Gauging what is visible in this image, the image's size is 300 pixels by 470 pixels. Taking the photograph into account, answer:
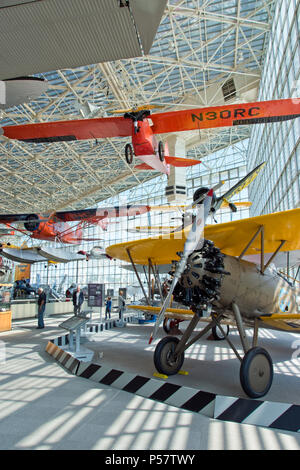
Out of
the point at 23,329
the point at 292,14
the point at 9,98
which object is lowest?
the point at 23,329

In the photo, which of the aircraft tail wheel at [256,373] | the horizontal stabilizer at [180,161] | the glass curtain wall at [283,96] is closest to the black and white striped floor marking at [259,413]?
the aircraft tail wheel at [256,373]

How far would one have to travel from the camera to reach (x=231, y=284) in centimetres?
493

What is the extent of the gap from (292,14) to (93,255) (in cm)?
1523

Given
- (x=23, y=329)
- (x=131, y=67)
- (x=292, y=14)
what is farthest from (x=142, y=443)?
(x=131, y=67)

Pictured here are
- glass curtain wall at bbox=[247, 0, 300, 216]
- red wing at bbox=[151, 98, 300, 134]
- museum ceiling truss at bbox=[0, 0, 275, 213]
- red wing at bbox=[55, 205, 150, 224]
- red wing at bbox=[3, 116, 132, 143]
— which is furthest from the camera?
red wing at bbox=[55, 205, 150, 224]

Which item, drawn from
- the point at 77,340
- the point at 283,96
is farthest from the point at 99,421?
the point at 283,96

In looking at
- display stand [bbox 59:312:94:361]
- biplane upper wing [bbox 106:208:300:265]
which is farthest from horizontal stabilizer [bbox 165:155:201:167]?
display stand [bbox 59:312:94:361]

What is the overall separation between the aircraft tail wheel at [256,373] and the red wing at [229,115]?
7.15 metres

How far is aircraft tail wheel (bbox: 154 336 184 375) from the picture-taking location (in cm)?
503

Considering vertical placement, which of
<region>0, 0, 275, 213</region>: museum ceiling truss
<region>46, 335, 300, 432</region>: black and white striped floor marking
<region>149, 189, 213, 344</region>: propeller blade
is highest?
<region>0, 0, 275, 213</region>: museum ceiling truss

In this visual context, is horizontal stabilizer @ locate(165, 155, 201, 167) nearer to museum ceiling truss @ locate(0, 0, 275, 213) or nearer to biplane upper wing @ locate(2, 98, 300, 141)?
museum ceiling truss @ locate(0, 0, 275, 213)

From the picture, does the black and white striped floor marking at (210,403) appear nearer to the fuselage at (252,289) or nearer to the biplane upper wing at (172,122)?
the fuselage at (252,289)

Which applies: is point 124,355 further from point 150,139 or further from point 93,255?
point 93,255
